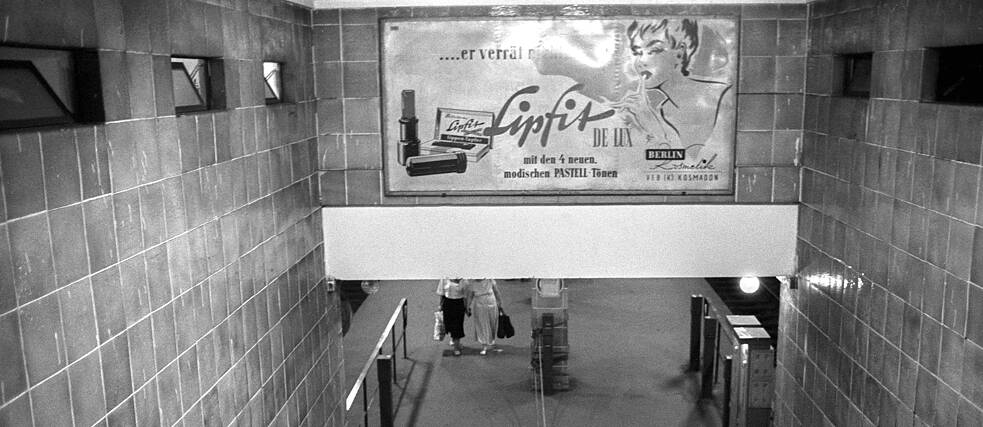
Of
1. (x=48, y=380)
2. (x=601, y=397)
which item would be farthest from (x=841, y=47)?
(x=601, y=397)

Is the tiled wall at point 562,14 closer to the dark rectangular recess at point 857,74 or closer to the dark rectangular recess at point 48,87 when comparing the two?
the dark rectangular recess at point 857,74

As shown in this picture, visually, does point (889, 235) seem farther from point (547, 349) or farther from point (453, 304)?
point (453, 304)

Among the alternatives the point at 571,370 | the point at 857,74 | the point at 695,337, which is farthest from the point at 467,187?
the point at 695,337

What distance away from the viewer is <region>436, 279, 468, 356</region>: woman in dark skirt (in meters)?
9.02

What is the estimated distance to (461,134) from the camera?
522 centimetres

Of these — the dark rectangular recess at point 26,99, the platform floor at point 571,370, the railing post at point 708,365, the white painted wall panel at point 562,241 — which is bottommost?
the platform floor at point 571,370

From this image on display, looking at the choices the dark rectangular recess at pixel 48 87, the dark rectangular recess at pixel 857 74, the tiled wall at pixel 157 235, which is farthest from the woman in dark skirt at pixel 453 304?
the dark rectangular recess at pixel 48 87

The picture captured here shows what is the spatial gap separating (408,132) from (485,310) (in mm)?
4320

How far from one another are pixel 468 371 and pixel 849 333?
5116 mm

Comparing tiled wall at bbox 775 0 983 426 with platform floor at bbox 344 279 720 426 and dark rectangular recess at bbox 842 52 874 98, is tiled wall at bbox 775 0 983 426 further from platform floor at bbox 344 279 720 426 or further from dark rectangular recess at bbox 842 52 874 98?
platform floor at bbox 344 279 720 426

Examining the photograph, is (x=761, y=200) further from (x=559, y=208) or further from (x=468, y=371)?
(x=468, y=371)

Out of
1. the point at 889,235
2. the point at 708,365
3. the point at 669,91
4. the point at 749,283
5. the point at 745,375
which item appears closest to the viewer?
the point at 889,235

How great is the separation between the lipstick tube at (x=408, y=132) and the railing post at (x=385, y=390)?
2.29 meters

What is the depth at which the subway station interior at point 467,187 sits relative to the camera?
8.23ft
